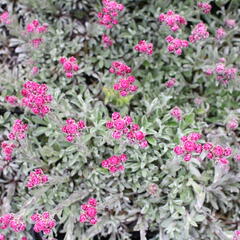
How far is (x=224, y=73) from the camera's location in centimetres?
321

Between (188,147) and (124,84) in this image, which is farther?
(124,84)

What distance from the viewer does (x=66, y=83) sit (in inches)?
141

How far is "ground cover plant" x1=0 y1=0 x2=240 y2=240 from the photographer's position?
3.00 metres

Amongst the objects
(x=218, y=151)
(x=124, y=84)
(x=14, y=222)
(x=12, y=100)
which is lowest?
(x=14, y=222)

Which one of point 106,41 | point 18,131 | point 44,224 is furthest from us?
point 106,41

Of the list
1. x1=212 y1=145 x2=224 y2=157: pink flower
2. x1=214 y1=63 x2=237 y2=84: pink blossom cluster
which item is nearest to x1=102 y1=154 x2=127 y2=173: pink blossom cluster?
x1=212 y1=145 x2=224 y2=157: pink flower

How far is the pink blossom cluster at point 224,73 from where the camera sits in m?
3.13

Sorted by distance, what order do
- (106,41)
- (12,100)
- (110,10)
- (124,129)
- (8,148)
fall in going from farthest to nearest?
(106,41) → (12,100) → (110,10) → (8,148) → (124,129)

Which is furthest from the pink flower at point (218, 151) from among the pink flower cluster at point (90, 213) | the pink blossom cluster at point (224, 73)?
the pink flower cluster at point (90, 213)

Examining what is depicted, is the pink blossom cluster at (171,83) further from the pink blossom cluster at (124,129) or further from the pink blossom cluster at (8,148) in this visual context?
the pink blossom cluster at (8,148)

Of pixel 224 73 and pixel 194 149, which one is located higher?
pixel 224 73

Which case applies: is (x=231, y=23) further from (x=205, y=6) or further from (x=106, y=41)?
(x=106, y=41)

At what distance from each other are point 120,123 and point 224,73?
1202mm

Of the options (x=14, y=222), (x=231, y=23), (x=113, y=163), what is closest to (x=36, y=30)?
(x=113, y=163)
